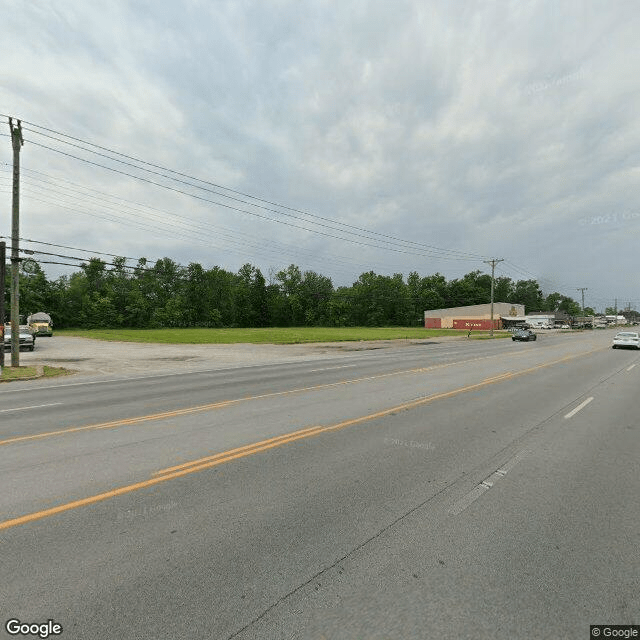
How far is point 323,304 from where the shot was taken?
12756 centimetres

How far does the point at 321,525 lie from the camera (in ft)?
13.2

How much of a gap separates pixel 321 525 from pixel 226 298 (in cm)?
11767

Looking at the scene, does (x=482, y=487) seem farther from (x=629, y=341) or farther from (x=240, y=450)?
(x=629, y=341)

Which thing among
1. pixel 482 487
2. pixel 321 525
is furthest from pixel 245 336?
pixel 321 525

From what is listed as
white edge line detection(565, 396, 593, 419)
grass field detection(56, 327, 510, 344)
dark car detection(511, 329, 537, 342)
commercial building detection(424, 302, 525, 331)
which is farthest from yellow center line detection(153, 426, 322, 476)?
commercial building detection(424, 302, 525, 331)

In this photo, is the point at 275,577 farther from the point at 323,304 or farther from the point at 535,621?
the point at 323,304

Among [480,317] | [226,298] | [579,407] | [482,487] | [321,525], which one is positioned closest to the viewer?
[321,525]

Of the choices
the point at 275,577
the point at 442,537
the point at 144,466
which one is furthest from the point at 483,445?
the point at 144,466

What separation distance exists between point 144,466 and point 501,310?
335ft

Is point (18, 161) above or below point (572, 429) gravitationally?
above

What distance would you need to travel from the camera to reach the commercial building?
311 feet

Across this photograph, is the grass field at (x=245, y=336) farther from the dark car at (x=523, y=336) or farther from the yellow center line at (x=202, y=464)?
the yellow center line at (x=202, y=464)

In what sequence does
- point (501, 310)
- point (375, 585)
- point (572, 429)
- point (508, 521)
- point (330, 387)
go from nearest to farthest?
point (375, 585), point (508, 521), point (572, 429), point (330, 387), point (501, 310)

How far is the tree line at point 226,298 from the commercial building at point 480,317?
28.6 m
